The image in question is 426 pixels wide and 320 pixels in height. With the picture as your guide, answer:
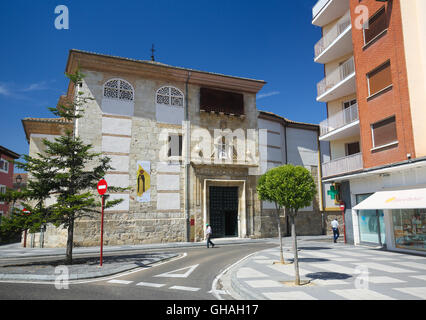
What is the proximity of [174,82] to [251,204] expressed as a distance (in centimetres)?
1220

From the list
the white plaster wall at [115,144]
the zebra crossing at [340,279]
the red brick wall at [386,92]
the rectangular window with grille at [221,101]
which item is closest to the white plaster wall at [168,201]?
the white plaster wall at [115,144]

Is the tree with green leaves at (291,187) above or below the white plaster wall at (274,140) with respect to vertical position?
below

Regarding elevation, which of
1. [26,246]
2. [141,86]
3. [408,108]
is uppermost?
[141,86]

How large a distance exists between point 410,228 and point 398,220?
76 centimetres

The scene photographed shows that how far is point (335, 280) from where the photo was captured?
8859 mm

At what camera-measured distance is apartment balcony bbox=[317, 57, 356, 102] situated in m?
19.6

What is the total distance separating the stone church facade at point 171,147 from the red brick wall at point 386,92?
1096cm

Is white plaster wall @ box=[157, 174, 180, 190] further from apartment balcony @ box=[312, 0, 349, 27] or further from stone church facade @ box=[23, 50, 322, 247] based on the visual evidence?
apartment balcony @ box=[312, 0, 349, 27]

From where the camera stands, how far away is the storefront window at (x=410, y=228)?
47.0 feet

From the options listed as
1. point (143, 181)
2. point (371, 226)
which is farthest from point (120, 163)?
point (371, 226)

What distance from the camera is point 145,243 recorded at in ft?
72.9

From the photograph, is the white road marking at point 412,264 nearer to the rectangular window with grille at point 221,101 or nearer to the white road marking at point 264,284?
the white road marking at point 264,284
